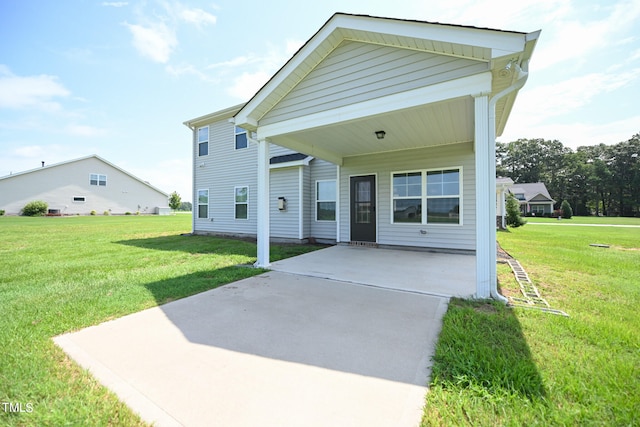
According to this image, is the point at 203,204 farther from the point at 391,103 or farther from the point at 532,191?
the point at 532,191

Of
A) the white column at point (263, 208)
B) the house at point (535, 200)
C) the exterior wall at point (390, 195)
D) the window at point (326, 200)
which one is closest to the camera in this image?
the white column at point (263, 208)

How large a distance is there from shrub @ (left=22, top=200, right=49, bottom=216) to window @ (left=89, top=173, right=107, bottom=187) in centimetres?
422

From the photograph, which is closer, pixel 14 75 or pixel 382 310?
pixel 382 310

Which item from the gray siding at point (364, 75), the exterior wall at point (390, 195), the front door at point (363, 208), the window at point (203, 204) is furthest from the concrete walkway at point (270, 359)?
the window at point (203, 204)

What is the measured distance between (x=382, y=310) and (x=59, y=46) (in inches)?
506

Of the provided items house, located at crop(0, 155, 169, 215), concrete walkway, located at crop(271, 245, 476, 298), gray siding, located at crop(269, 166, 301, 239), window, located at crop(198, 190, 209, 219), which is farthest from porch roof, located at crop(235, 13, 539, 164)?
house, located at crop(0, 155, 169, 215)

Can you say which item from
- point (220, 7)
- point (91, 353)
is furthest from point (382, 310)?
point (220, 7)

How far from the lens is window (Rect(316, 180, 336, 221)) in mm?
8484

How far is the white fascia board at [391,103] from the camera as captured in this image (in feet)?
11.2

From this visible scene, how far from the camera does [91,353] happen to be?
2.11m

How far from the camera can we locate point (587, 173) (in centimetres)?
3844

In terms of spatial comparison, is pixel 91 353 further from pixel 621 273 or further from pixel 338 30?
pixel 621 273

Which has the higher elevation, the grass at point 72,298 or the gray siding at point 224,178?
the gray siding at point 224,178

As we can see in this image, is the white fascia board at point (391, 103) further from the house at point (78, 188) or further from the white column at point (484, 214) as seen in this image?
the house at point (78, 188)
